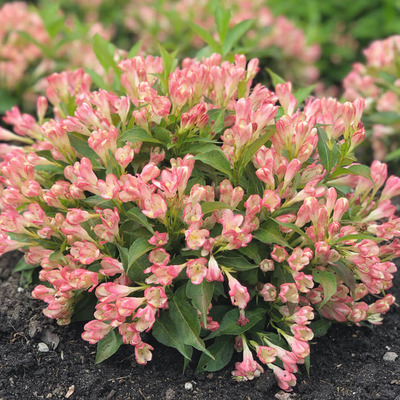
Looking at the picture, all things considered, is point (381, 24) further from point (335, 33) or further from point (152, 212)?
point (152, 212)

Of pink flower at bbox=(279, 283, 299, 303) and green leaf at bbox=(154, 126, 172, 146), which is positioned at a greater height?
green leaf at bbox=(154, 126, 172, 146)

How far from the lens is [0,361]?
2312mm

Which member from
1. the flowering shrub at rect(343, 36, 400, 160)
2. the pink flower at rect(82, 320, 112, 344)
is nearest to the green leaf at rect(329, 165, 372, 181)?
the pink flower at rect(82, 320, 112, 344)

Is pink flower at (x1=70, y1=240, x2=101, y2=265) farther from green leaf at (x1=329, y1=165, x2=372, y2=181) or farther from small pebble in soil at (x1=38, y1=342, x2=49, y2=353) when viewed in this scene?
green leaf at (x1=329, y1=165, x2=372, y2=181)

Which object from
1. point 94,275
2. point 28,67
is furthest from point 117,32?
point 94,275

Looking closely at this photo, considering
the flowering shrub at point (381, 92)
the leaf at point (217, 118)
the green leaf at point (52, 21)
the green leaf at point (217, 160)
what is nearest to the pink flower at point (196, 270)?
the green leaf at point (217, 160)

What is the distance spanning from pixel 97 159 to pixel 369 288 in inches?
49.1

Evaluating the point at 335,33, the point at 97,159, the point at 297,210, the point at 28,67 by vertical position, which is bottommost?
the point at 335,33

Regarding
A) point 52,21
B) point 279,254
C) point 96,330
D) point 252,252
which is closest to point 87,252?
point 96,330

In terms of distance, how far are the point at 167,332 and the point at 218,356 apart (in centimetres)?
26

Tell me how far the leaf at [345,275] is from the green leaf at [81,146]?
109 centimetres

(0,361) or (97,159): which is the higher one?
(97,159)

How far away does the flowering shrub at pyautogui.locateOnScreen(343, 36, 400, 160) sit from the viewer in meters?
3.88

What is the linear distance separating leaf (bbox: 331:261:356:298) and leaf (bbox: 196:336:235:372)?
1.74 feet
